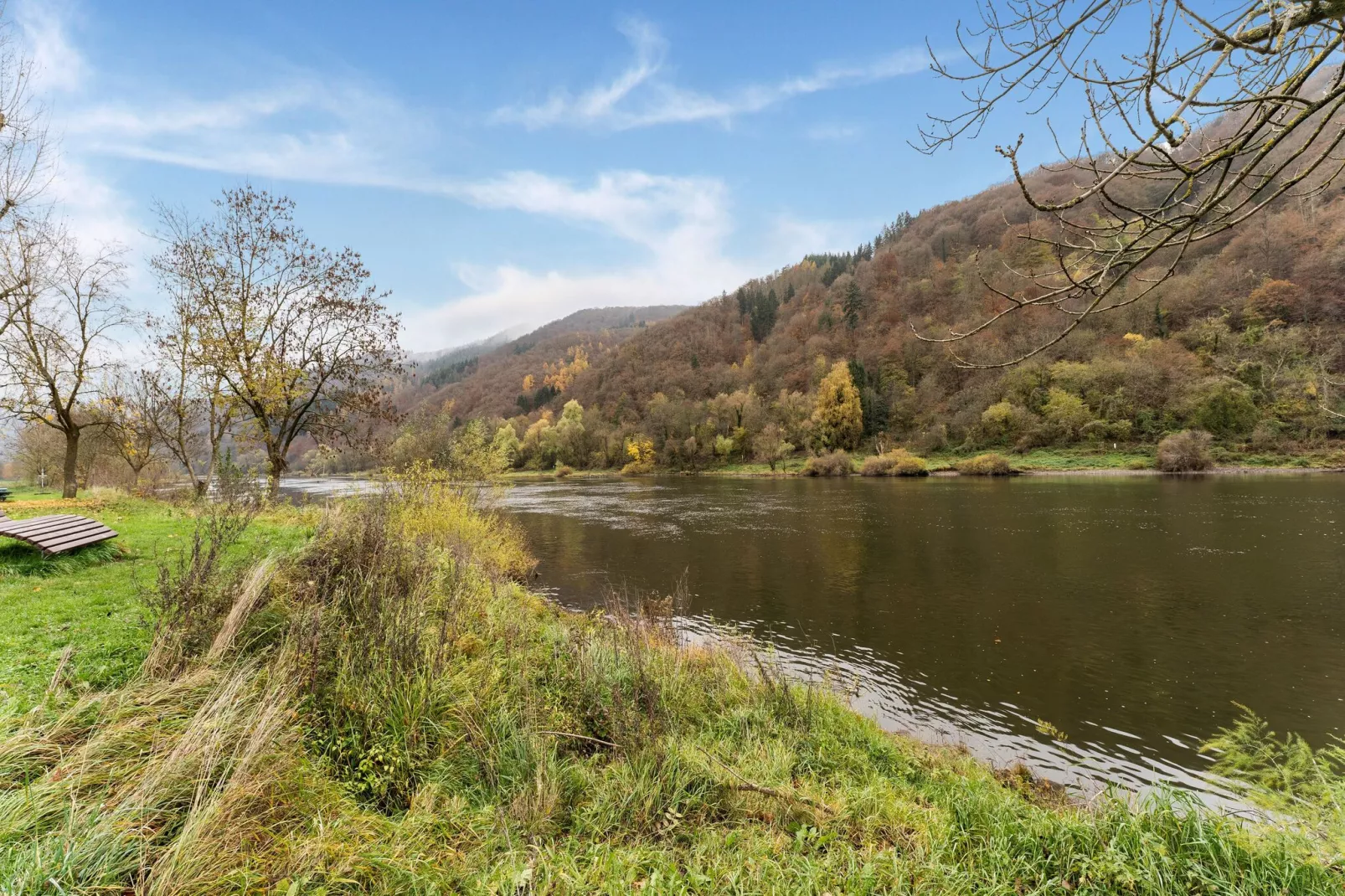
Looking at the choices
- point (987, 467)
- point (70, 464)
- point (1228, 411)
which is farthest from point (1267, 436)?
point (70, 464)

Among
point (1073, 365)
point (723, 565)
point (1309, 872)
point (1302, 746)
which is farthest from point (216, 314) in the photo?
point (1073, 365)

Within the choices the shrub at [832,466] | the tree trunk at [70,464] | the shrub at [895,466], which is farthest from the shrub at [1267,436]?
the tree trunk at [70,464]

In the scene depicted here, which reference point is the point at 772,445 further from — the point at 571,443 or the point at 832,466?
the point at 571,443

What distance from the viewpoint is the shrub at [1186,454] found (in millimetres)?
38375

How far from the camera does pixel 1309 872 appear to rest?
275 centimetres

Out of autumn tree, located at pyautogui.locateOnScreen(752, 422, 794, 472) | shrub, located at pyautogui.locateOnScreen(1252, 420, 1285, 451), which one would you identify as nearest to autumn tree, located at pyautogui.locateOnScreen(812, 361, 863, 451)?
autumn tree, located at pyautogui.locateOnScreen(752, 422, 794, 472)

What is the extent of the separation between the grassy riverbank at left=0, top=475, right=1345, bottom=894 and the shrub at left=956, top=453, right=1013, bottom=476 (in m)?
45.9

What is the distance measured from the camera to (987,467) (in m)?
45.0

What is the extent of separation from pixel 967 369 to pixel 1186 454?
1904 cm

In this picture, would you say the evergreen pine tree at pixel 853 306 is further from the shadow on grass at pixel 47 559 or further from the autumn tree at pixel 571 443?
the shadow on grass at pixel 47 559

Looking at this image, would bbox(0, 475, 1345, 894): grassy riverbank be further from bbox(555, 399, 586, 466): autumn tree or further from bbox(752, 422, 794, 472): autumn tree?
bbox(555, 399, 586, 466): autumn tree

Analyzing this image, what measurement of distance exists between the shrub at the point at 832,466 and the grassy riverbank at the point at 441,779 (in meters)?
50.5

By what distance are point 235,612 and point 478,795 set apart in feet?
7.94

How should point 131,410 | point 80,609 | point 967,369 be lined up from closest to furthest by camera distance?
1. point 80,609
2. point 131,410
3. point 967,369
